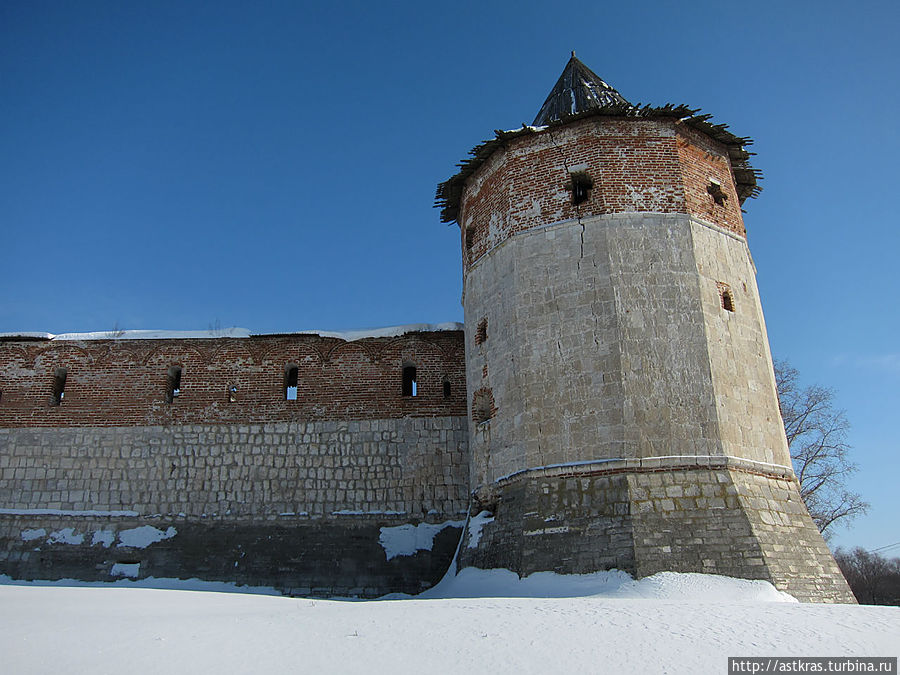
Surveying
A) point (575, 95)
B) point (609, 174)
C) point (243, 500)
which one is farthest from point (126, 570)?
point (575, 95)

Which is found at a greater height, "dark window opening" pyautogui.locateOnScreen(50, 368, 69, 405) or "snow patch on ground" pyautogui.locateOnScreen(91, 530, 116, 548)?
"dark window opening" pyautogui.locateOnScreen(50, 368, 69, 405)

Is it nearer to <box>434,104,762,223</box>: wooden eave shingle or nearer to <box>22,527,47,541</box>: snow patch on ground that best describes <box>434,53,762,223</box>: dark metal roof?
<box>434,104,762,223</box>: wooden eave shingle

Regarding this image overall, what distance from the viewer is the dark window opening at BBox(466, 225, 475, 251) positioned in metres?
13.8

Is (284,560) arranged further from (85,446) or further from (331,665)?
(331,665)

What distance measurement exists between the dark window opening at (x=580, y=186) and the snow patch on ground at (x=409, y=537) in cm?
621

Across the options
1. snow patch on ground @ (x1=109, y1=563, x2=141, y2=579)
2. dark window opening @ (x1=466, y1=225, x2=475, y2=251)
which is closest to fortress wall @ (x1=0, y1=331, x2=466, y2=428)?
dark window opening @ (x1=466, y1=225, x2=475, y2=251)

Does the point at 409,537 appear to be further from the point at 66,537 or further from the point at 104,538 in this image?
the point at 66,537

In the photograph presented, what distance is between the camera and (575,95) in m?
14.3

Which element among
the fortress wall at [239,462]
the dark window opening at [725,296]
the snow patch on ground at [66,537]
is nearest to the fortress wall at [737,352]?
the dark window opening at [725,296]

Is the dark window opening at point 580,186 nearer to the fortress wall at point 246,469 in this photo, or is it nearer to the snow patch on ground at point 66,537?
the fortress wall at point 246,469

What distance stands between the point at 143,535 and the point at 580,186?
34.0 feet

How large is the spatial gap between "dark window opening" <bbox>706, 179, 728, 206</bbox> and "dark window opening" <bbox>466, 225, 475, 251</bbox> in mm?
4283

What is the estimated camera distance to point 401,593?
41.9 ft

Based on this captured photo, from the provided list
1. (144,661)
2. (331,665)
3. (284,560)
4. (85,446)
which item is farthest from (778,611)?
(85,446)
